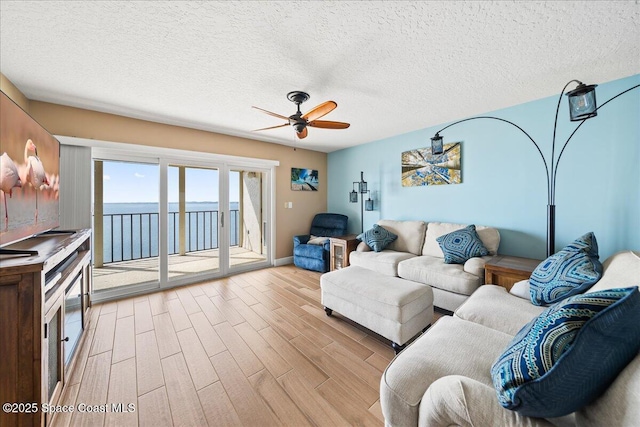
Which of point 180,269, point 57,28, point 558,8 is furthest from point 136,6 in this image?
point 180,269

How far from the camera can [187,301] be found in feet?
9.63

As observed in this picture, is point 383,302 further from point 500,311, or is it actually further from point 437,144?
point 437,144

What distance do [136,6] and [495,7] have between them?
2.15 meters

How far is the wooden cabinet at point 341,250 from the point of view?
3854 millimetres

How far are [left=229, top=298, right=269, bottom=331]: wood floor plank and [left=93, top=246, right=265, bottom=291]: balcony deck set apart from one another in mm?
1271

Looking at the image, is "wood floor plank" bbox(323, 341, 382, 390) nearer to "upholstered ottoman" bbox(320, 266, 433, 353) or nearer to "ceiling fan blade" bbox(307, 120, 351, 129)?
"upholstered ottoman" bbox(320, 266, 433, 353)

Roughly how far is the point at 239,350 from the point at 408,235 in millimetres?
2769

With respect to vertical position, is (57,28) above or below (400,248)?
above

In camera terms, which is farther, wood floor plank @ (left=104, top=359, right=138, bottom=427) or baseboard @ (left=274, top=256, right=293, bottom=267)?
baseboard @ (left=274, top=256, right=293, bottom=267)

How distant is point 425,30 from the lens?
158 centimetres

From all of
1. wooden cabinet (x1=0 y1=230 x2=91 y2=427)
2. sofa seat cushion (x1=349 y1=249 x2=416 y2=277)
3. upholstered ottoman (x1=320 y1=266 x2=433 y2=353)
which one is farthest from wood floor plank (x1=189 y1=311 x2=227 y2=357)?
sofa seat cushion (x1=349 y1=249 x2=416 y2=277)

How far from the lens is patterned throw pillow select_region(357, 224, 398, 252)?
11.8 feet

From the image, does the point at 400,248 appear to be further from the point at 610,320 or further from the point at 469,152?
the point at 610,320

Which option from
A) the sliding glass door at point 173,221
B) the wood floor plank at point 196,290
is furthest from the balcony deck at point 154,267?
the wood floor plank at point 196,290
